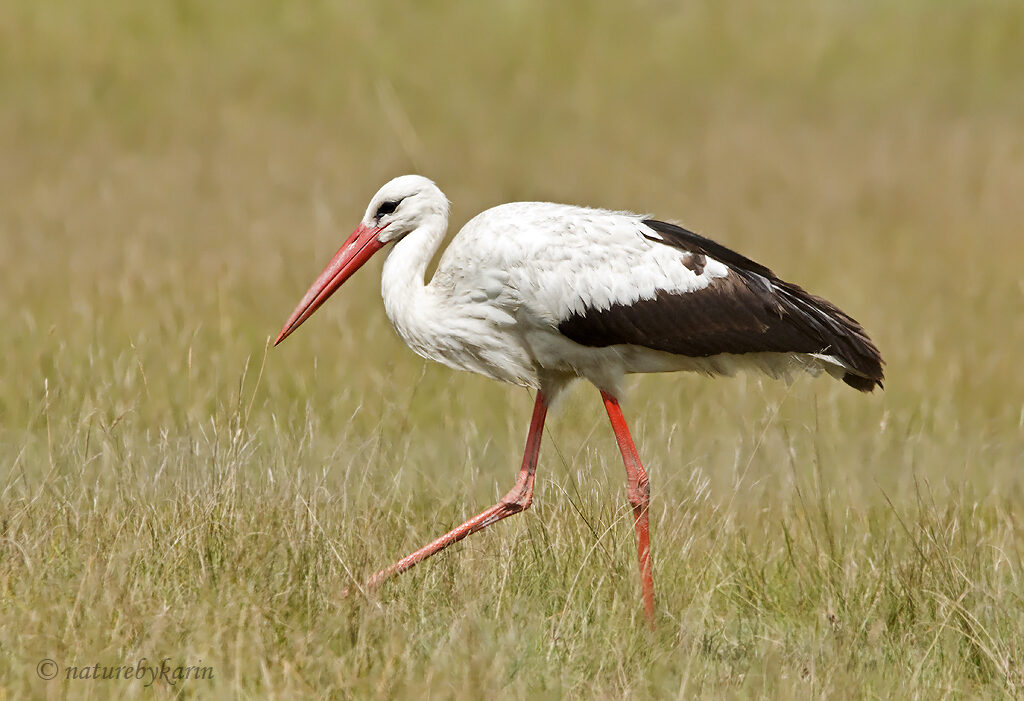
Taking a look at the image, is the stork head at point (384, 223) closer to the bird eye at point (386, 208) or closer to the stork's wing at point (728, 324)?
the bird eye at point (386, 208)

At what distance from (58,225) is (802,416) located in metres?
6.19

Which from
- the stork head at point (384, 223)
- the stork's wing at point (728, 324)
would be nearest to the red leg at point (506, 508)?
the stork's wing at point (728, 324)

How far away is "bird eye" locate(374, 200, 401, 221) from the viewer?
5848mm

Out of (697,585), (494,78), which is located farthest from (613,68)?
(697,585)

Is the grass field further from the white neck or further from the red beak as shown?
the white neck

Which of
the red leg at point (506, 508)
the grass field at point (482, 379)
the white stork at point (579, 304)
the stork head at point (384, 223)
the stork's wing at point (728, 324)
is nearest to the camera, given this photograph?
the grass field at point (482, 379)

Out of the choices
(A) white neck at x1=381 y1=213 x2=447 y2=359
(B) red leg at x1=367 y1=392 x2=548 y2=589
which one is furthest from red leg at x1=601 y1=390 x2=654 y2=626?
(A) white neck at x1=381 y1=213 x2=447 y2=359

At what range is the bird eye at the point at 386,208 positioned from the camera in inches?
230

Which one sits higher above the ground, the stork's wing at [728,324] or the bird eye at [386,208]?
the bird eye at [386,208]

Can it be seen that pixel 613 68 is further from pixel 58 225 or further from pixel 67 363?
pixel 67 363

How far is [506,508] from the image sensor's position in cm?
558

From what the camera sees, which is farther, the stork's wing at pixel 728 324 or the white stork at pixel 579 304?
the stork's wing at pixel 728 324

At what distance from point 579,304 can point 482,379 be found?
273 cm

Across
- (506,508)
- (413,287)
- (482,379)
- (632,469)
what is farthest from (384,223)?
(482,379)
